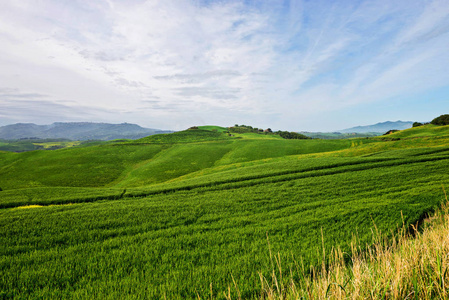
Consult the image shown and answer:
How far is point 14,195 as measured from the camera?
57.3ft

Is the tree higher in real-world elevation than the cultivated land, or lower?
higher

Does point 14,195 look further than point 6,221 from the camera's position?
Yes

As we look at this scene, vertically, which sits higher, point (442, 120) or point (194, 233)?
point (442, 120)

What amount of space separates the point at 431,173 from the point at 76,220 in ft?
90.9

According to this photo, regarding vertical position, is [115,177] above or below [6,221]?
below

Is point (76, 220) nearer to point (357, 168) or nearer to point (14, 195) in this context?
point (14, 195)

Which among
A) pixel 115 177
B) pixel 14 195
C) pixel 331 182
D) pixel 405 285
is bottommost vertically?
pixel 115 177

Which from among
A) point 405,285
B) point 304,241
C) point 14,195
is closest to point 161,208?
point 304,241

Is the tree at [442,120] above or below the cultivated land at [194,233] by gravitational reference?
above

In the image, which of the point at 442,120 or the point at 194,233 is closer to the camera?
the point at 194,233

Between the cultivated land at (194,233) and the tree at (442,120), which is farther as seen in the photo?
the tree at (442,120)

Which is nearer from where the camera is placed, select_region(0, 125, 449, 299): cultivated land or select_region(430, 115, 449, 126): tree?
select_region(0, 125, 449, 299): cultivated land

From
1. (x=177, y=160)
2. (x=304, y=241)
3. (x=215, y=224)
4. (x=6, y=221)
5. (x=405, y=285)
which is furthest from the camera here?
(x=177, y=160)

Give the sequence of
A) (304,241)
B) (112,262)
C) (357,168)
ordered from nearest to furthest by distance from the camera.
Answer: (112,262)
(304,241)
(357,168)
